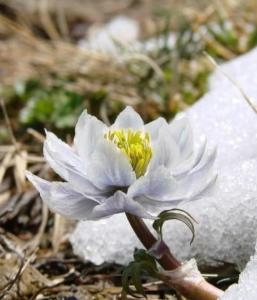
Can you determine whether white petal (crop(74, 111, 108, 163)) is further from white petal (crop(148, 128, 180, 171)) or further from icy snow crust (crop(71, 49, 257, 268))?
icy snow crust (crop(71, 49, 257, 268))

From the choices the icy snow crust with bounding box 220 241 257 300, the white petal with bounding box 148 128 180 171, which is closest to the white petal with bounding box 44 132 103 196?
the white petal with bounding box 148 128 180 171

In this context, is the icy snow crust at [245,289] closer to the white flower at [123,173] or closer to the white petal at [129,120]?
the white flower at [123,173]

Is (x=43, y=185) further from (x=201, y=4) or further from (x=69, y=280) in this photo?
(x=201, y=4)

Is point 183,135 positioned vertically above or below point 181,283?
above

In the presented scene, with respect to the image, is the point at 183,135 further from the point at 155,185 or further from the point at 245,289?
the point at 245,289

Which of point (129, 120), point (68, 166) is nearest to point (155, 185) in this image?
point (68, 166)

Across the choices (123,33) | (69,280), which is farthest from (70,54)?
(69,280)

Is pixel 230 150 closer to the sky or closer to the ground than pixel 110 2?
closer to the sky
